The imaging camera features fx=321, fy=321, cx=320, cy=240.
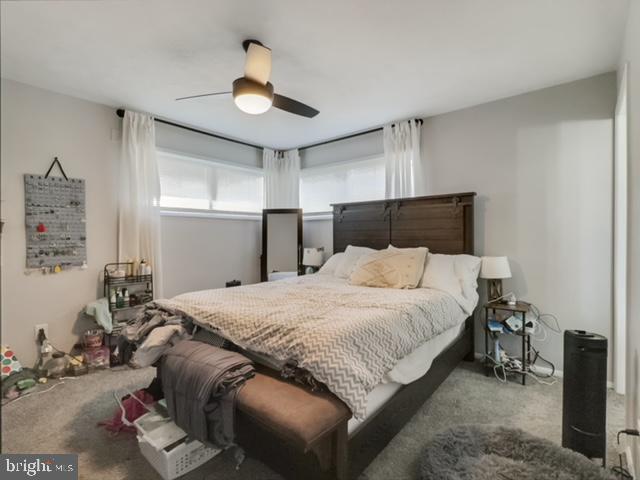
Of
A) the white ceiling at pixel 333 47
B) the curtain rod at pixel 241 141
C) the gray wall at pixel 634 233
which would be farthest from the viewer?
the curtain rod at pixel 241 141

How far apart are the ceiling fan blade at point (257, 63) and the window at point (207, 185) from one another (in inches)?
81.2

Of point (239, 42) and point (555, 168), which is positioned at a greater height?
point (239, 42)

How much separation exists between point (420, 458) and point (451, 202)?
225 cm

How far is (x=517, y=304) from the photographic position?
2783mm

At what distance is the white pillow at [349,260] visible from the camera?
3.36 metres

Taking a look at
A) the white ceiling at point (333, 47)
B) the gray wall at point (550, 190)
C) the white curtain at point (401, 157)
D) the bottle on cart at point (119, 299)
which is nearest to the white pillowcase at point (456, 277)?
the gray wall at point (550, 190)

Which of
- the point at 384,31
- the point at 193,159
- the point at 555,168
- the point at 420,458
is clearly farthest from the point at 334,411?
the point at 193,159

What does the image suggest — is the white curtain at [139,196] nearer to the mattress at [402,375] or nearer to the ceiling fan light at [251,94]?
the ceiling fan light at [251,94]

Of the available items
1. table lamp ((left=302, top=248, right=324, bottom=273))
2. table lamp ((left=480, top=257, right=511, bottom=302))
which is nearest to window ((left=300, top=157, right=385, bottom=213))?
table lamp ((left=302, top=248, right=324, bottom=273))

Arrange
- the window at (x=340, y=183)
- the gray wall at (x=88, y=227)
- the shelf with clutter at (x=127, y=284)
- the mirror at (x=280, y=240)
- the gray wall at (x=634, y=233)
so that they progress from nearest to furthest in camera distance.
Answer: the gray wall at (x=88, y=227) → the gray wall at (x=634, y=233) → the shelf with clutter at (x=127, y=284) → the window at (x=340, y=183) → the mirror at (x=280, y=240)

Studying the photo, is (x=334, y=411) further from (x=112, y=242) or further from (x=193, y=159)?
(x=193, y=159)

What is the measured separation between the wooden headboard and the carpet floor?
1.22 m

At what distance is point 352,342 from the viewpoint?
1510 mm

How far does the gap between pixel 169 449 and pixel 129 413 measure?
0.61 metres
